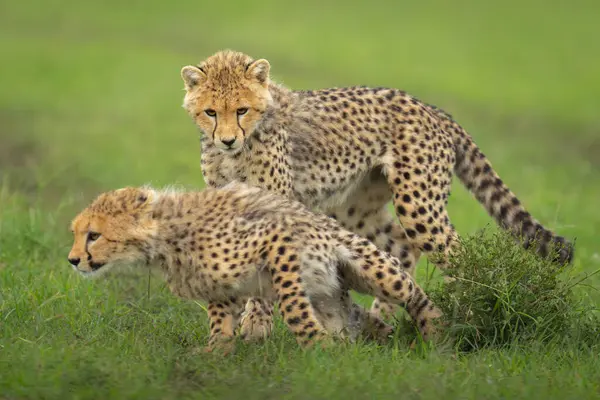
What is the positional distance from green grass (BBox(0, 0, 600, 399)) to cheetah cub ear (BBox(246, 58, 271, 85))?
129 cm

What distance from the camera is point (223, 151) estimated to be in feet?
20.3

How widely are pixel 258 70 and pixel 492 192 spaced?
5.10ft

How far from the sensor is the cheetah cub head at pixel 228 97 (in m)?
6.08

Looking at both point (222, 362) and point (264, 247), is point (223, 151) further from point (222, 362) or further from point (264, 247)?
point (222, 362)

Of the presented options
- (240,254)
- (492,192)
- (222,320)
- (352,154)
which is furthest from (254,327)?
(492,192)

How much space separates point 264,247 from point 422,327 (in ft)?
2.96

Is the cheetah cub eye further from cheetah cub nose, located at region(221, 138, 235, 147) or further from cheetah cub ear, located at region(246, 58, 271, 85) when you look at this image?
cheetah cub ear, located at region(246, 58, 271, 85)

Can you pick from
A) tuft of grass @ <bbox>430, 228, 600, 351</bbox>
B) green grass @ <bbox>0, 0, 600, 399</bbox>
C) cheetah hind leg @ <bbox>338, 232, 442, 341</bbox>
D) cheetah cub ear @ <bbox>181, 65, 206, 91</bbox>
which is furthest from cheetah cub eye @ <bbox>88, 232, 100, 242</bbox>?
tuft of grass @ <bbox>430, 228, 600, 351</bbox>

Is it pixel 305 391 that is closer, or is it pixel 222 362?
pixel 305 391

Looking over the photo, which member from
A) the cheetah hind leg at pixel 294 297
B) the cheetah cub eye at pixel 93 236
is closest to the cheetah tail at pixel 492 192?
the cheetah hind leg at pixel 294 297

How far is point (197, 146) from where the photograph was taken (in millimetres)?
13672

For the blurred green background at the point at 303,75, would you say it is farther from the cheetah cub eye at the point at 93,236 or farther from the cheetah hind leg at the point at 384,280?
the cheetah cub eye at the point at 93,236

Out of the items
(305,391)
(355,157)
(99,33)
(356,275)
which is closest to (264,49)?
(99,33)

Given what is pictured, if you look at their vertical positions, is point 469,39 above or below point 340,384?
above
